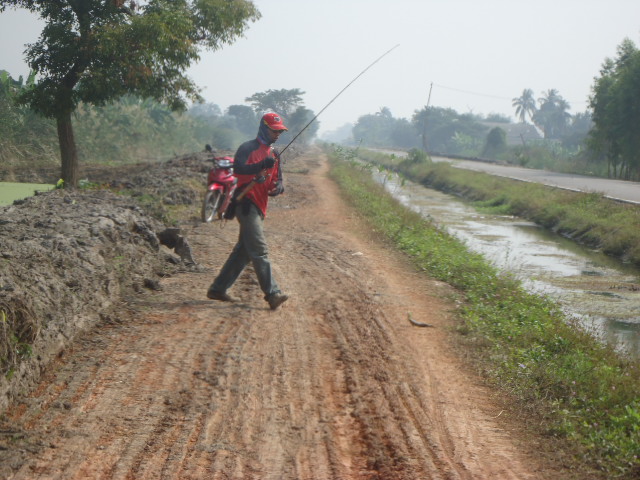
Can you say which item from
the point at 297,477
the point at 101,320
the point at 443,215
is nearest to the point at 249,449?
the point at 297,477

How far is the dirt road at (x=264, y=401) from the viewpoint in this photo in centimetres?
356

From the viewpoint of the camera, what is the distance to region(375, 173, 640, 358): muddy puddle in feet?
28.1

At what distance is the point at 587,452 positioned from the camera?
391 centimetres

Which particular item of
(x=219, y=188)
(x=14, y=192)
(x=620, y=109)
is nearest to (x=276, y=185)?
(x=219, y=188)

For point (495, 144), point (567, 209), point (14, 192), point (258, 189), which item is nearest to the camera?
point (258, 189)

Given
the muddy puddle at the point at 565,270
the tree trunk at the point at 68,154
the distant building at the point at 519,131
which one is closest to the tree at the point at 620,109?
the muddy puddle at the point at 565,270

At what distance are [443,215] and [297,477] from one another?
18.0 meters

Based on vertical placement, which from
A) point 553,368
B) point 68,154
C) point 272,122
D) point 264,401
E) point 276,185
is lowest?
point 264,401

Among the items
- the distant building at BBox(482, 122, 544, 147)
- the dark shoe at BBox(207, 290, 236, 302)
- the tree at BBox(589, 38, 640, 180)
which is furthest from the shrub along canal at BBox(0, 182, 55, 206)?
the distant building at BBox(482, 122, 544, 147)

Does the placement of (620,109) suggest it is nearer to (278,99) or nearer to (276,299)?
(276,299)

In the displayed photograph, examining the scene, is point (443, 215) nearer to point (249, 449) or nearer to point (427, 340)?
point (427, 340)

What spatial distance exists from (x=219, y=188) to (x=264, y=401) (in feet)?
27.0

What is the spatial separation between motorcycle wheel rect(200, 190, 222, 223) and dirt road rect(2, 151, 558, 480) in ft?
15.2

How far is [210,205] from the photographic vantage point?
39.0 ft
